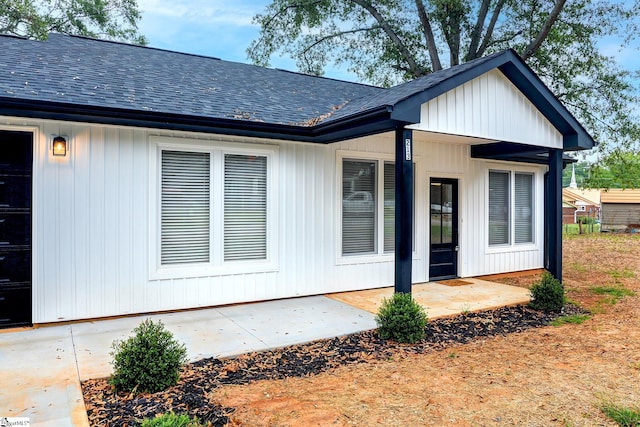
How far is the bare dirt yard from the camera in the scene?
2.94 metres

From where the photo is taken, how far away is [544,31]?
1334 cm

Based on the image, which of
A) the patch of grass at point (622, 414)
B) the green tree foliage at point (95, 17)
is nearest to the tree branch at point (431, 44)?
the green tree foliage at point (95, 17)

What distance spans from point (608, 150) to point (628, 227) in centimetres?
1405

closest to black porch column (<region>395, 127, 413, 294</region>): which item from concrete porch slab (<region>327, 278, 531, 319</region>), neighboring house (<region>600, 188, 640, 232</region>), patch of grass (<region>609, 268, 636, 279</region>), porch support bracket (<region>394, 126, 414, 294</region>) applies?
porch support bracket (<region>394, 126, 414, 294</region>)

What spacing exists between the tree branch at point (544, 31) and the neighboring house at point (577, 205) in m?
18.3

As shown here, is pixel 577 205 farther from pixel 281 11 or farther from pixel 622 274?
pixel 281 11

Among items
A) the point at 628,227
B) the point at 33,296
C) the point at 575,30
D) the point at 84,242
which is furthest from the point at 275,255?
the point at 628,227

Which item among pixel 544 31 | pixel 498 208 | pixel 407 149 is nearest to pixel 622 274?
pixel 498 208

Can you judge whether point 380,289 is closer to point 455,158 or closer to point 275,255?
point 275,255

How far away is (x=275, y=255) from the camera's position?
6.43 meters

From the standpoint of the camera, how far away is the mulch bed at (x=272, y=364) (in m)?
2.97

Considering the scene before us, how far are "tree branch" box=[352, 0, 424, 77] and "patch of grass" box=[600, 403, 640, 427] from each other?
49.5 ft

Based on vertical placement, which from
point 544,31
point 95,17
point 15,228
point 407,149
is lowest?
point 15,228

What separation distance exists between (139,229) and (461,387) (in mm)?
4243
